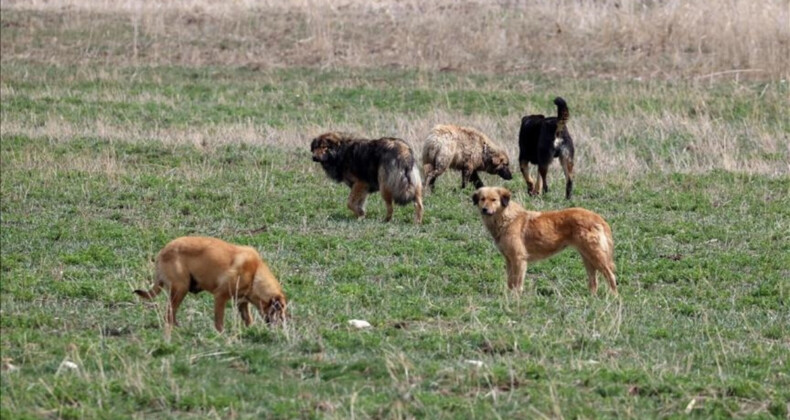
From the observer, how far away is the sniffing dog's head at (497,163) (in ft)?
56.6

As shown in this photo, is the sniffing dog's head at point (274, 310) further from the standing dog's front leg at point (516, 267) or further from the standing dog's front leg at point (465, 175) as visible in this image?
the standing dog's front leg at point (465, 175)

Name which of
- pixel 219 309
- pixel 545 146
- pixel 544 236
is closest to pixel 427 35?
pixel 545 146

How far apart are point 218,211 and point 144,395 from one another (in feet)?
24.6

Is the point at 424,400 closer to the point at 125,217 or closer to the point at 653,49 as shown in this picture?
the point at 125,217

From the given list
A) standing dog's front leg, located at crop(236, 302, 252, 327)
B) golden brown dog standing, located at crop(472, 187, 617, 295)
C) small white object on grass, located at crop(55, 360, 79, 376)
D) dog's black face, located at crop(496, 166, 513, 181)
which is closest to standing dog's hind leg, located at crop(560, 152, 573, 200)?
dog's black face, located at crop(496, 166, 513, 181)

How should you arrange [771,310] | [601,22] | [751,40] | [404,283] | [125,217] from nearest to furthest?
[771,310], [404,283], [125,217], [751,40], [601,22]

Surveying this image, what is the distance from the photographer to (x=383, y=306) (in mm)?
10562

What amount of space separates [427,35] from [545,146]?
1489 centimetres

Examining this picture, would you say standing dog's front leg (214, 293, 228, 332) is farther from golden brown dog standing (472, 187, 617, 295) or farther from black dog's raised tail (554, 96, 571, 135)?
black dog's raised tail (554, 96, 571, 135)

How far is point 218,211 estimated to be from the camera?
15.1 m

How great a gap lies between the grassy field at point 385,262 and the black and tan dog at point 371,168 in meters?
0.34

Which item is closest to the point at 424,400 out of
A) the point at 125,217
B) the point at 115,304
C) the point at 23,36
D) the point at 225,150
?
the point at 115,304

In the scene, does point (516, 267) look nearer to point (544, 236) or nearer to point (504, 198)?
point (544, 236)

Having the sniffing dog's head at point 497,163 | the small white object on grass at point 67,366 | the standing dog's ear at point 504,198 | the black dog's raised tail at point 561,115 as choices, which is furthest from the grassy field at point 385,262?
the black dog's raised tail at point 561,115
